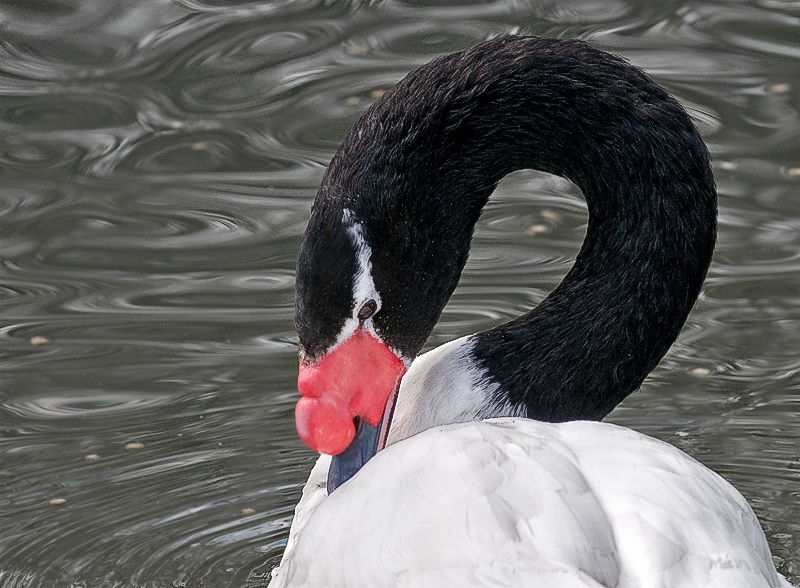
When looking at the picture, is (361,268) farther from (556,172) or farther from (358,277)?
(556,172)

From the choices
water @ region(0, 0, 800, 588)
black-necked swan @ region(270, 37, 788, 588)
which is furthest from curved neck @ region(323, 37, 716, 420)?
water @ region(0, 0, 800, 588)

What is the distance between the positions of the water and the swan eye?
79 centimetres

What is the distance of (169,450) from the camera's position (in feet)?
16.6

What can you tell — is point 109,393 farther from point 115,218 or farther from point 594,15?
point 594,15

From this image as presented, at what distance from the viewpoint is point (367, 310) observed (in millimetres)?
4164

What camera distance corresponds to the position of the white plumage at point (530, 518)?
9.86 ft

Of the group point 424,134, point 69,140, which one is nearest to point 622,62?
point 424,134

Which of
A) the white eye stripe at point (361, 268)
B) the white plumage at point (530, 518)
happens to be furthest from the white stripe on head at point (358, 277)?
the white plumage at point (530, 518)

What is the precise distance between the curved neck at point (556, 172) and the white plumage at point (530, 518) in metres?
0.84

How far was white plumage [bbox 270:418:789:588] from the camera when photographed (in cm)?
300

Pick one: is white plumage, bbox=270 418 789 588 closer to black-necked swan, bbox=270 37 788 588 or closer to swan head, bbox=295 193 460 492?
black-necked swan, bbox=270 37 788 588

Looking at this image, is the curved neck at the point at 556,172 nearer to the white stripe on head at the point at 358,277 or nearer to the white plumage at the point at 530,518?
the white stripe on head at the point at 358,277

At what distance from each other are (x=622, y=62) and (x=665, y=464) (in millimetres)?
1343

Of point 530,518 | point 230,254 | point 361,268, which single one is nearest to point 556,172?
point 361,268
